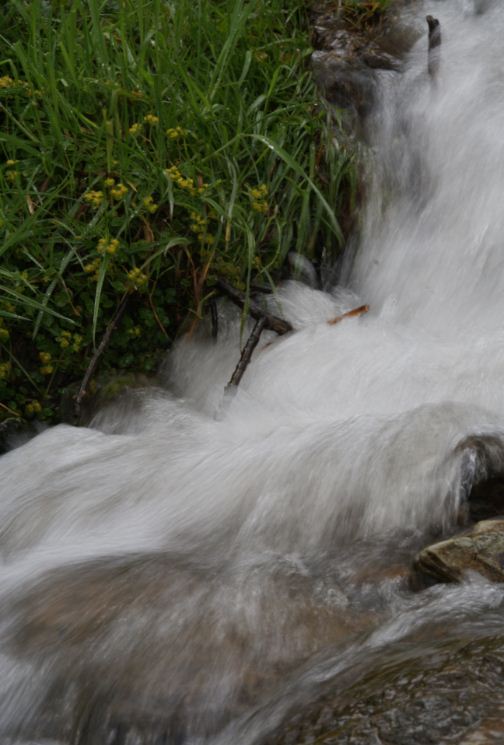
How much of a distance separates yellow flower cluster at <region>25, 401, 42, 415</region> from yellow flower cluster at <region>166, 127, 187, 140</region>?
41.9 inches

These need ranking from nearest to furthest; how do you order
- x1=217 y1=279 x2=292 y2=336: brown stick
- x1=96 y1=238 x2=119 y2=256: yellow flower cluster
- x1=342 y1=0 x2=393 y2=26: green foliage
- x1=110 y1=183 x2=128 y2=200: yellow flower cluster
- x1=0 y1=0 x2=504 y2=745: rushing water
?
1. x1=0 y1=0 x2=504 y2=745: rushing water
2. x1=96 y1=238 x2=119 y2=256: yellow flower cluster
3. x1=110 y1=183 x2=128 y2=200: yellow flower cluster
4. x1=217 y1=279 x2=292 y2=336: brown stick
5. x1=342 y1=0 x2=393 y2=26: green foliage

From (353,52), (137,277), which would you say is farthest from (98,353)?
(353,52)

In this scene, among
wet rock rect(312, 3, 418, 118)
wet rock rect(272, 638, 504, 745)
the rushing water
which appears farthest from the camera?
wet rock rect(312, 3, 418, 118)

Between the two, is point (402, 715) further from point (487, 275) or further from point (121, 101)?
point (121, 101)

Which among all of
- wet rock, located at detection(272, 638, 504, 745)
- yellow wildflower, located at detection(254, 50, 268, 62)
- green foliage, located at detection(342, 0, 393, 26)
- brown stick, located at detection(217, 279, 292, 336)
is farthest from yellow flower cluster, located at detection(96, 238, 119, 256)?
wet rock, located at detection(272, 638, 504, 745)

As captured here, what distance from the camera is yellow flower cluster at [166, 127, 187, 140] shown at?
368 cm

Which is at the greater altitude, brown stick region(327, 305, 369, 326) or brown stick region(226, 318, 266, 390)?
brown stick region(327, 305, 369, 326)

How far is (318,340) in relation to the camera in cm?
353

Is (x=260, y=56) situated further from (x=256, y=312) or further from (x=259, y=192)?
(x=256, y=312)

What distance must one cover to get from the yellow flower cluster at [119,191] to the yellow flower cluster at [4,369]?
2.18ft

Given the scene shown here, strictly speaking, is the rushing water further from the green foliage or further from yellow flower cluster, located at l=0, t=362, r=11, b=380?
the green foliage

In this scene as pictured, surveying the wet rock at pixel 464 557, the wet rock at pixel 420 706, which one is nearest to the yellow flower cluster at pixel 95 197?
the wet rock at pixel 464 557

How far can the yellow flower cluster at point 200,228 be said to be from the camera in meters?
3.54

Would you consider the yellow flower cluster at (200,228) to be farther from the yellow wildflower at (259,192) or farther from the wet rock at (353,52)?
the wet rock at (353,52)
